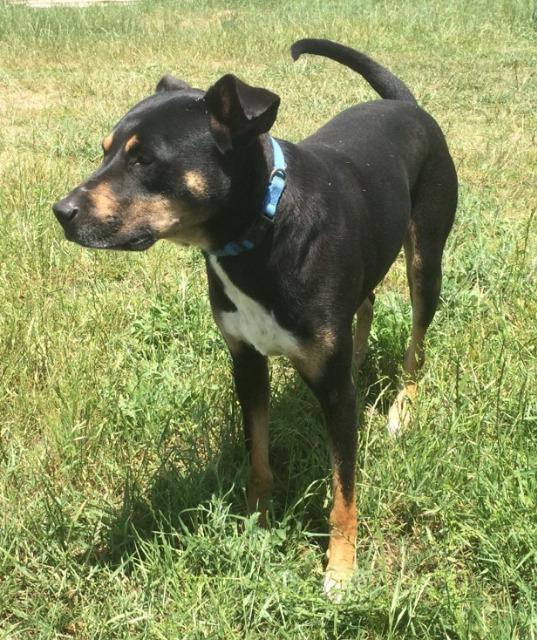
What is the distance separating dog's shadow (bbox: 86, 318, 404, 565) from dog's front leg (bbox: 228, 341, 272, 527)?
2.2 inches

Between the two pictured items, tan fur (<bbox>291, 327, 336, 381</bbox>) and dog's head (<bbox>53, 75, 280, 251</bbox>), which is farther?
tan fur (<bbox>291, 327, 336, 381</bbox>)

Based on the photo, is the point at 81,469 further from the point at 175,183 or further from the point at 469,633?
the point at 469,633

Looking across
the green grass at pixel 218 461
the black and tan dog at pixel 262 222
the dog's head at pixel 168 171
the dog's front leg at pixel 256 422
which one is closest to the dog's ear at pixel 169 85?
the black and tan dog at pixel 262 222

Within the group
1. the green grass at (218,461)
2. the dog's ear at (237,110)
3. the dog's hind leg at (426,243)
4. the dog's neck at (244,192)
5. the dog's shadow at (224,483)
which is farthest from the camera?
the dog's hind leg at (426,243)

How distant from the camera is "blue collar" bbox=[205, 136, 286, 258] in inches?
95.3

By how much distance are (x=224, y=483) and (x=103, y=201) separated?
1.39 meters

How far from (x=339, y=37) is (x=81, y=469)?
1049 cm

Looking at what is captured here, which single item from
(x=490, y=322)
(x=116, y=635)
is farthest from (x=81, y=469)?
(x=490, y=322)

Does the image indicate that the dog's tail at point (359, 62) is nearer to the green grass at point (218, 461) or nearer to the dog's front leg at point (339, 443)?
the green grass at point (218, 461)

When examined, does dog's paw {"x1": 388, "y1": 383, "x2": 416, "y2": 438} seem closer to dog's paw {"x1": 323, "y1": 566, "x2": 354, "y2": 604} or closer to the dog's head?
dog's paw {"x1": 323, "y1": 566, "x2": 354, "y2": 604}

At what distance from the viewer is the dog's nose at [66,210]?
2282mm

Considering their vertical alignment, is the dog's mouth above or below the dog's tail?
below

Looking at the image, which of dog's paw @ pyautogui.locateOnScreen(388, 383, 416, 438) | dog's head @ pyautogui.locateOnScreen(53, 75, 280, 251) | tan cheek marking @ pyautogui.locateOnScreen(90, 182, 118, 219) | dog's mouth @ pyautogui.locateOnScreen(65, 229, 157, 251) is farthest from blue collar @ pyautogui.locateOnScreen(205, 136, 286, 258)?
dog's paw @ pyautogui.locateOnScreen(388, 383, 416, 438)

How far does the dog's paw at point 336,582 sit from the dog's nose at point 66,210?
158cm
